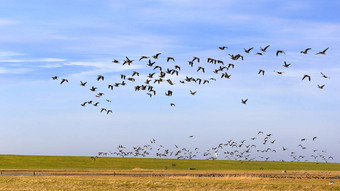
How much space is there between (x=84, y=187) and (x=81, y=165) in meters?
70.9

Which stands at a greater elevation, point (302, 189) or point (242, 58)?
point (242, 58)

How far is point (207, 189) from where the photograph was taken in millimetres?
50094

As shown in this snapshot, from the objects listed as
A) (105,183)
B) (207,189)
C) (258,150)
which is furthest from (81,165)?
(207,189)

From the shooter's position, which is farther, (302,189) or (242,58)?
(302,189)

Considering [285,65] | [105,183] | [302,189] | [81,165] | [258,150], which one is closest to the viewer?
[285,65]

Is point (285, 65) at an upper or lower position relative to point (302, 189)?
upper

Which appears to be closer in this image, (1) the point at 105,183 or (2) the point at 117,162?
(1) the point at 105,183

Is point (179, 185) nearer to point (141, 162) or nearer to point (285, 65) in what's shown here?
point (285, 65)

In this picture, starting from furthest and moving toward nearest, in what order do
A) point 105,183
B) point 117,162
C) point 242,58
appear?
1. point 117,162
2. point 105,183
3. point 242,58

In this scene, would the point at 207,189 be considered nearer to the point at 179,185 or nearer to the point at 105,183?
the point at 179,185

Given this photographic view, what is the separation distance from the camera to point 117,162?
132 m

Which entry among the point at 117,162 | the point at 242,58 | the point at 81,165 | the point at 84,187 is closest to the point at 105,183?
the point at 84,187

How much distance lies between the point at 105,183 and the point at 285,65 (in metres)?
24.8

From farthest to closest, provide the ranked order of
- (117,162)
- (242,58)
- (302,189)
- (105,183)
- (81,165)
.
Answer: (117,162), (81,165), (105,183), (302,189), (242,58)
